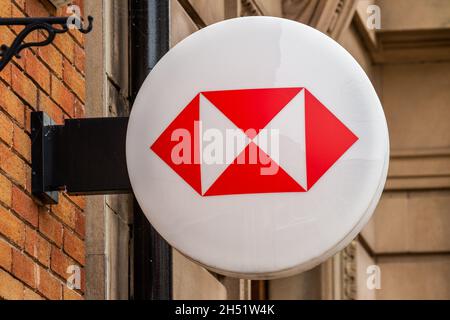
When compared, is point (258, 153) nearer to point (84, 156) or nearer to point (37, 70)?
point (84, 156)

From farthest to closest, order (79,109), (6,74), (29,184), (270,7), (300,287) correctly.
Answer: (300,287)
(270,7)
(79,109)
(29,184)
(6,74)

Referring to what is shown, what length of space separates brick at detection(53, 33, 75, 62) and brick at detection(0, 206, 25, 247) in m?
0.66

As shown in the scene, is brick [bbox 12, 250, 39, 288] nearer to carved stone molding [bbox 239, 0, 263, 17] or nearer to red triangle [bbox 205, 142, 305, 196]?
red triangle [bbox 205, 142, 305, 196]

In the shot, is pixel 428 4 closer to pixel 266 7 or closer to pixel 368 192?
pixel 266 7

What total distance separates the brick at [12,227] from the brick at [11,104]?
26 centimetres

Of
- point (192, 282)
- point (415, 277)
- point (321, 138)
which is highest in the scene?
point (415, 277)

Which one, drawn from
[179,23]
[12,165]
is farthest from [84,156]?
[179,23]

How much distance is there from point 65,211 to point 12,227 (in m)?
0.50

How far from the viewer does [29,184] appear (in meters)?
4.19

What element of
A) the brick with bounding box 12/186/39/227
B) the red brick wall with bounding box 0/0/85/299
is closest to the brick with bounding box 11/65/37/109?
the red brick wall with bounding box 0/0/85/299

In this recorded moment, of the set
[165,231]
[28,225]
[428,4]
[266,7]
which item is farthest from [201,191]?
[428,4]

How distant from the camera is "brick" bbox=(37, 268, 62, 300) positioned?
4.22m

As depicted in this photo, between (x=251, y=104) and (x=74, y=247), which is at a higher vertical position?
(x=251, y=104)

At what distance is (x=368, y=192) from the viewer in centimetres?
366
